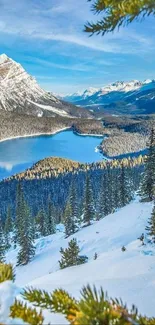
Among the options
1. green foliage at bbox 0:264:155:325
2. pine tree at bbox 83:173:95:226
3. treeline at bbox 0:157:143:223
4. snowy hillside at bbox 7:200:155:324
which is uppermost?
green foliage at bbox 0:264:155:325

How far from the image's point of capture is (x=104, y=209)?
6050cm

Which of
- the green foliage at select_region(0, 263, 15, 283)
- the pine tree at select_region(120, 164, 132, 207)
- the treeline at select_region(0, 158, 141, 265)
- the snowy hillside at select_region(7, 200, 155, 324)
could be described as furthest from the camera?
the pine tree at select_region(120, 164, 132, 207)

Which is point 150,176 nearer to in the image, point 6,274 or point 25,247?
point 25,247

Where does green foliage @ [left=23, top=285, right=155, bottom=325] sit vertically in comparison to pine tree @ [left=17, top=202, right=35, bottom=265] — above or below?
above

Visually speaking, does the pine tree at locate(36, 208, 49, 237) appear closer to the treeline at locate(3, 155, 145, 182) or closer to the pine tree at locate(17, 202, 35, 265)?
the pine tree at locate(17, 202, 35, 265)

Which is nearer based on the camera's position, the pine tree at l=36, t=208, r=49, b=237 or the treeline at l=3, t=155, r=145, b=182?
the pine tree at l=36, t=208, r=49, b=237

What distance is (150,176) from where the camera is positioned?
1716 inches

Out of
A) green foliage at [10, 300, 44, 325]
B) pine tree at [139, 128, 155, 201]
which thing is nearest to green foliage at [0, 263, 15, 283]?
green foliage at [10, 300, 44, 325]

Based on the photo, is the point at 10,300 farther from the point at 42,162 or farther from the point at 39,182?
the point at 42,162

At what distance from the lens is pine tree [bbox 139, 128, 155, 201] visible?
42.0 m

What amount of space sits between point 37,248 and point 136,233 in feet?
74.8

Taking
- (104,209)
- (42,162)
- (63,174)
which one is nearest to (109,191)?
(104,209)

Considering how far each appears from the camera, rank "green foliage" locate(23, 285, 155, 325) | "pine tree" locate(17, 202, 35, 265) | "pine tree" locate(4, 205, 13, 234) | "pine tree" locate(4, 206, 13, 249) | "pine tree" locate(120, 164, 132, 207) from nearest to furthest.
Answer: "green foliage" locate(23, 285, 155, 325)
"pine tree" locate(17, 202, 35, 265)
"pine tree" locate(120, 164, 132, 207)
"pine tree" locate(4, 206, 13, 249)
"pine tree" locate(4, 205, 13, 234)

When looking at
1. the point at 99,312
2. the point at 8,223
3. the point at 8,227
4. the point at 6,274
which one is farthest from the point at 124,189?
the point at 99,312
